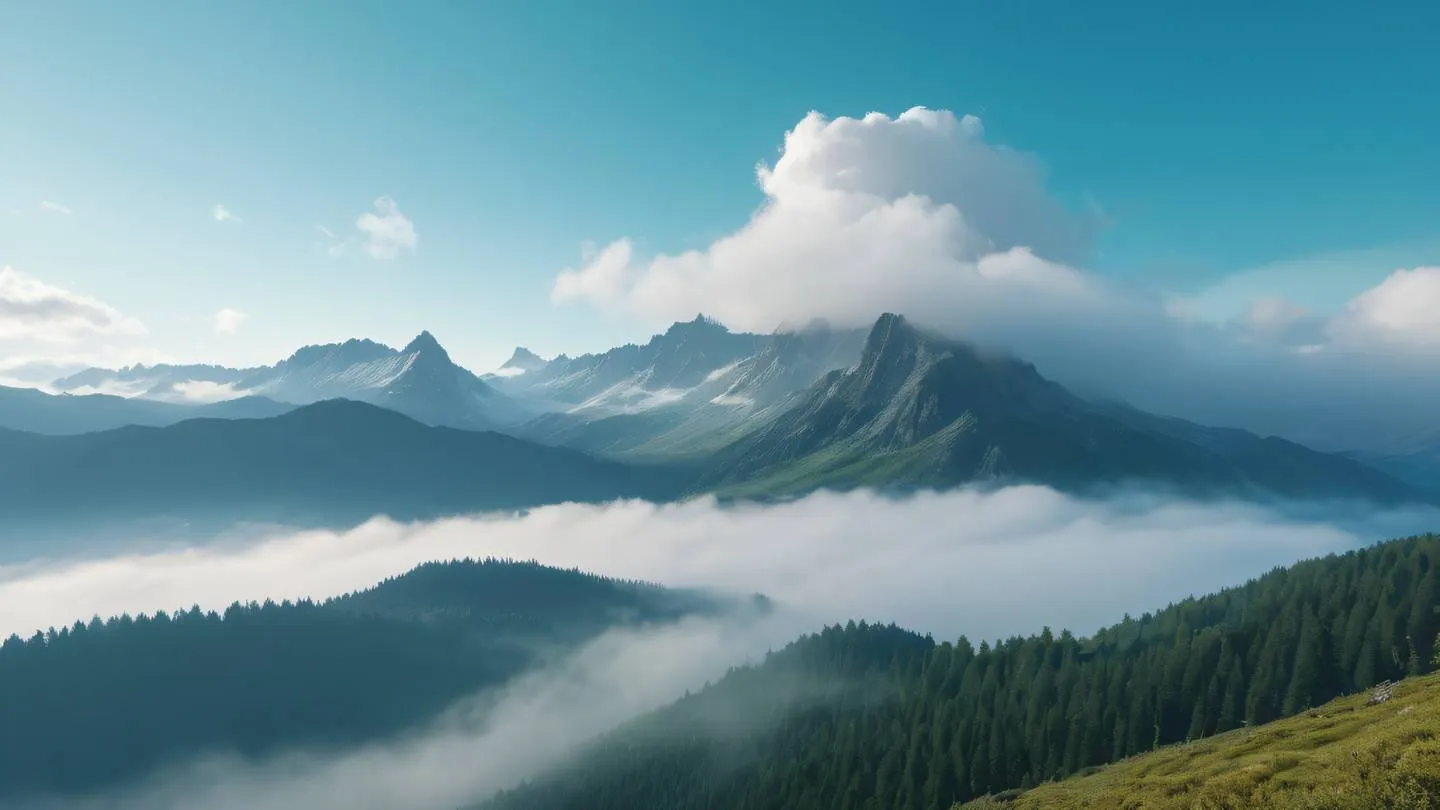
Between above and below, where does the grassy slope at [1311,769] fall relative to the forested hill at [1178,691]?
above

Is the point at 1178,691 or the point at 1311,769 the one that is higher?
the point at 1311,769

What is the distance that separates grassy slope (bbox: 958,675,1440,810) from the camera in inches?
2539

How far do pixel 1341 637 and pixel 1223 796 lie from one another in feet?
394

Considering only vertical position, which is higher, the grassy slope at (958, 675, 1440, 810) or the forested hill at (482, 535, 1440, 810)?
the grassy slope at (958, 675, 1440, 810)

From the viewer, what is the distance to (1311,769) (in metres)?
75.6

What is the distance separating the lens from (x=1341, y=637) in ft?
527

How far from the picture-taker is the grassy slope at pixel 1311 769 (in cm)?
6450

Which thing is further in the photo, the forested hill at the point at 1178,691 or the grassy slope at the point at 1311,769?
the forested hill at the point at 1178,691

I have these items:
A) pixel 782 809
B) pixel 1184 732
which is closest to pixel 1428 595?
pixel 1184 732

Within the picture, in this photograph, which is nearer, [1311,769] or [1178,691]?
[1311,769]

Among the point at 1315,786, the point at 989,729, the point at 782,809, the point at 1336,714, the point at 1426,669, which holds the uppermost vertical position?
the point at 1315,786

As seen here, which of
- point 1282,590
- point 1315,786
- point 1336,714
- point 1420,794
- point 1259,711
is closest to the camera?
point 1420,794

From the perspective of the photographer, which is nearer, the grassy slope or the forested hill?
the grassy slope

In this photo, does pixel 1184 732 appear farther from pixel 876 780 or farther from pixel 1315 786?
pixel 1315 786
